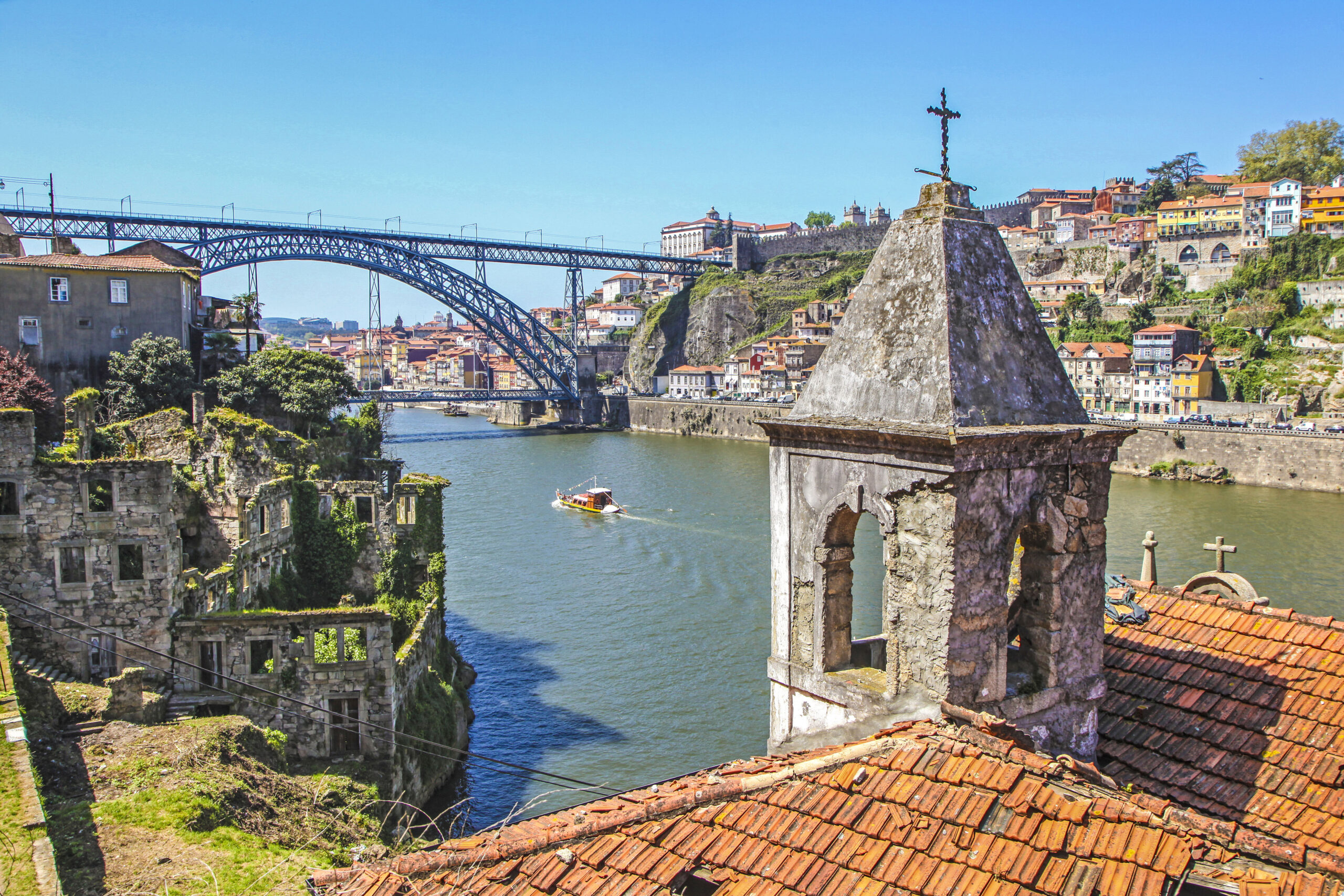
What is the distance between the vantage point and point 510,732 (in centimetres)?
1728

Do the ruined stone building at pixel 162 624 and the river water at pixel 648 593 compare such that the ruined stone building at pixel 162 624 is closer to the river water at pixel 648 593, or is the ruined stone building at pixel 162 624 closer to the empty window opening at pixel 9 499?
the empty window opening at pixel 9 499

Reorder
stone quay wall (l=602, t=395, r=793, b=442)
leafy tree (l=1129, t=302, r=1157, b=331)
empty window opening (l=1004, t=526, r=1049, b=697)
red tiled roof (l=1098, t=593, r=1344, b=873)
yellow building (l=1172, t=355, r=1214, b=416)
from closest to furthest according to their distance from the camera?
red tiled roof (l=1098, t=593, r=1344, b=873), empty window opening (l=1004, t=526, r=1049, b=697), yellow building (l=1172, t=355, r=1214, b=416), stone quay wall (l=602, t=395, r=793, b=442), leafy tree (l=1129, t=302, r=1157, b=331)

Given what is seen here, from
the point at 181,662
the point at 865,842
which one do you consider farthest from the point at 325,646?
the point at 865,842

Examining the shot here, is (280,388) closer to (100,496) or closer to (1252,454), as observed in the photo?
(100,496)

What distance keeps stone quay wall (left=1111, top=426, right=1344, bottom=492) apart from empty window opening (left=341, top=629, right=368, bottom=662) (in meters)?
34.9

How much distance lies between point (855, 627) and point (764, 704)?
3322 millimetres

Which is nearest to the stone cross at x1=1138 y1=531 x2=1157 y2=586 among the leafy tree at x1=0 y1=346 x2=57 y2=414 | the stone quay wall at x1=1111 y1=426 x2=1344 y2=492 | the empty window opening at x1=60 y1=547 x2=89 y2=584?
the empty window opening at x1=60 y1=547 x2=89 y2=584

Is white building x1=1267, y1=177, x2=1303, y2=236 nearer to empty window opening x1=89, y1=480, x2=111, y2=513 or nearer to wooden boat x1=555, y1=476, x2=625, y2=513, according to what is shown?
wooden boat x1=555, y1=476, x2=625, y2=513

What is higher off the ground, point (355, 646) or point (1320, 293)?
point (1320, 293)

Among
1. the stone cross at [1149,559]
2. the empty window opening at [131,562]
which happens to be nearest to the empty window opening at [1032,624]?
the stone cross at [1149,559]

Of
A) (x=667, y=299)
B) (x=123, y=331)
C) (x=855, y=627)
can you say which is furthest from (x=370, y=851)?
(x=667, y=299)

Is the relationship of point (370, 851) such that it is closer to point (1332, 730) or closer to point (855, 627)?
point (1332, 730)

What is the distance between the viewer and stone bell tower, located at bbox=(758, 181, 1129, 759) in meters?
5.29

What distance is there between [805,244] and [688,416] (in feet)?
127
